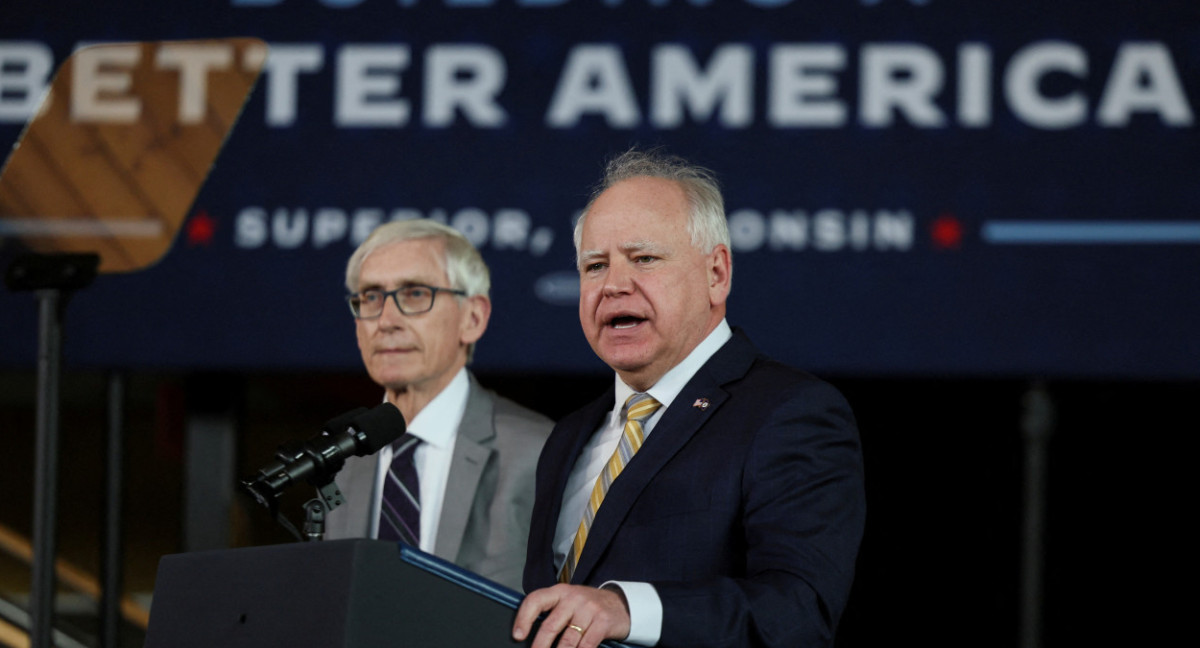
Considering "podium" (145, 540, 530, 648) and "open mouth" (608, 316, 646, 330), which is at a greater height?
"open mouth" (608, 316, 646, 330)

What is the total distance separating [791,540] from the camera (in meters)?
1.87

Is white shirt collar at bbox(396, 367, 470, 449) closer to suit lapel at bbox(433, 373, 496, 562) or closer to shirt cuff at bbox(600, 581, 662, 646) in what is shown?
suit lapel at bbox(433, 373, 496, 562)

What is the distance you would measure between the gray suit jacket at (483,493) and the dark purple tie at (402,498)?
0.04 m

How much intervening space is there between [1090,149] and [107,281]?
2897mm

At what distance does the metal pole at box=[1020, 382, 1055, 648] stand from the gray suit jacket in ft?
6.38

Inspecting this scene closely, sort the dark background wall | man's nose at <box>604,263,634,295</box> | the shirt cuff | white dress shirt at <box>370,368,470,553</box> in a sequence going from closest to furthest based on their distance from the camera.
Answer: the shirt cuff, man's nose at <box>604,263,634,295</box>, white dress shirt at <box>370,368,470,553</box>, the dark background wall

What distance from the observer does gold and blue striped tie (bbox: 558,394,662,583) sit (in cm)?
211

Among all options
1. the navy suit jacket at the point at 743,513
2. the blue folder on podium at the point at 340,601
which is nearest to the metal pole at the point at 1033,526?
the navy suit jacket at the point at 743,513

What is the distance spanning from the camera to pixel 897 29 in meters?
4.18

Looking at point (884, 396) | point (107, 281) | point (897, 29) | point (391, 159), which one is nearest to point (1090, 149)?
point (897, 29)

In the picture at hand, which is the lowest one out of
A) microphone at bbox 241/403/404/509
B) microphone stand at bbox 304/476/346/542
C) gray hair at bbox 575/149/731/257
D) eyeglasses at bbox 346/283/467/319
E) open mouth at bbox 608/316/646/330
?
microphone stand at bbox 304/476/346/542

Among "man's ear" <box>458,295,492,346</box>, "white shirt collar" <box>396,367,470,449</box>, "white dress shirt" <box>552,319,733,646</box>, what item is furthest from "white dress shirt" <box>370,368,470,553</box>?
"white dress shirt" <box>552,319,733,646</box>

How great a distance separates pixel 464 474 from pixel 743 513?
1066 millimetres

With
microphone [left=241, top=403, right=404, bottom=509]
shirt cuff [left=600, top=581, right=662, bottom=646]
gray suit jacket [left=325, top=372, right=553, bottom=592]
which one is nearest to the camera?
shirt cuff [left=600, top=581, right=662, bottom=646]
